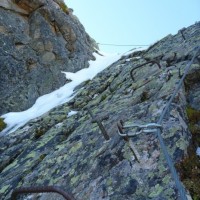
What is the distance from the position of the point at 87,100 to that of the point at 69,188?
8.38 meters

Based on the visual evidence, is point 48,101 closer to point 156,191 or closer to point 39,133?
point 39,133

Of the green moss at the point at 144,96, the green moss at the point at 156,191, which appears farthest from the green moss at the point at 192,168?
the green moss at the point at 144,96

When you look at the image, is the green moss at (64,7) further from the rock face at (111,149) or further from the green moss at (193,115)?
the green moss at (193,115)

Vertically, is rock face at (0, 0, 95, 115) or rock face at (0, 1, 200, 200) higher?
rock face at (0, 0, 95, 115)

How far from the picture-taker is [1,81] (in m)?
20.2

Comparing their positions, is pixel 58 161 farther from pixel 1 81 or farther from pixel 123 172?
pixel 1 81

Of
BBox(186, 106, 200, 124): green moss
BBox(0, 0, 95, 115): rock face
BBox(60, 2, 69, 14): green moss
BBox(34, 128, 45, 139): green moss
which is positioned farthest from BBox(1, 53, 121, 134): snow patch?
BBox(186, 106, 200, 124): green moss

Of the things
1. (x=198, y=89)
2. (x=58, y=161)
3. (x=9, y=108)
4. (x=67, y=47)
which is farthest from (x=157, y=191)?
(x=67, y=47)

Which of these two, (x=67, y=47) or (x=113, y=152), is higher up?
(x=67, y=47)

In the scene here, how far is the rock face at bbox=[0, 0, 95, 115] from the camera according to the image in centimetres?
2055

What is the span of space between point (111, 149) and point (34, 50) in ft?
56.6

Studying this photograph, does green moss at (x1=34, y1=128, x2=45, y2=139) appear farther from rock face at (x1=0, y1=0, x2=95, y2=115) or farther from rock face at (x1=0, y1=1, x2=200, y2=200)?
rock face at (x1=0, y1=0, x2=95, y2=115)

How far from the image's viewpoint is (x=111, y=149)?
7.32m

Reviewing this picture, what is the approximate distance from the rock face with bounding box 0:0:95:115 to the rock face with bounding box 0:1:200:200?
663 cm
